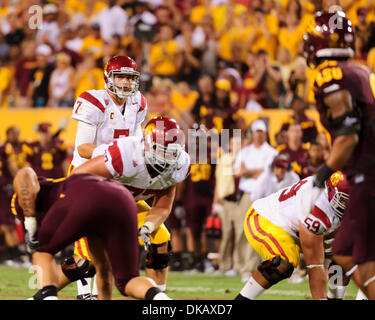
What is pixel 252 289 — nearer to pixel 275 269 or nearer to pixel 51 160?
pixel 275 269

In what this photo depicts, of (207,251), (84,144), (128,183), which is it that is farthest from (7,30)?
(128,183)

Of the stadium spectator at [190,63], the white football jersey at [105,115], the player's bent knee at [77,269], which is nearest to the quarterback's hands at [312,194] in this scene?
the player's bent knee at [77,269]

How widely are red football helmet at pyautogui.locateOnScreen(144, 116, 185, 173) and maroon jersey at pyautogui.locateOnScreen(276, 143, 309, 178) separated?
15.9 ft

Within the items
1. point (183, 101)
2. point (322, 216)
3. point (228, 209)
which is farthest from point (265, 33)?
point (322, 216)

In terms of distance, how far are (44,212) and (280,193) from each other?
1891 millimetres

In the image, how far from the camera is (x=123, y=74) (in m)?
6.61

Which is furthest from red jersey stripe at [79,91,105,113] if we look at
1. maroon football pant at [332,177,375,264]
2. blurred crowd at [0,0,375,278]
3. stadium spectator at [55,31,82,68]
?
stadium spectator at [55,31,82,68]

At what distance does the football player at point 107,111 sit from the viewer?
6521mm

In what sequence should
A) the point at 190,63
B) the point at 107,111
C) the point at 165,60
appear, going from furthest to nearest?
the point at 165,60 < the point at 190,63 < the point at 107,111

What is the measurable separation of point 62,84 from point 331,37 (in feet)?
29.1

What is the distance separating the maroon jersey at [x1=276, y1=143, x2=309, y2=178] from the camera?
32.5 feet

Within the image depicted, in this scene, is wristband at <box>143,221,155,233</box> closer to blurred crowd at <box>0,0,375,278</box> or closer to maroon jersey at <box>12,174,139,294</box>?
maroon jersey at <box>12,174,139,294</box>
